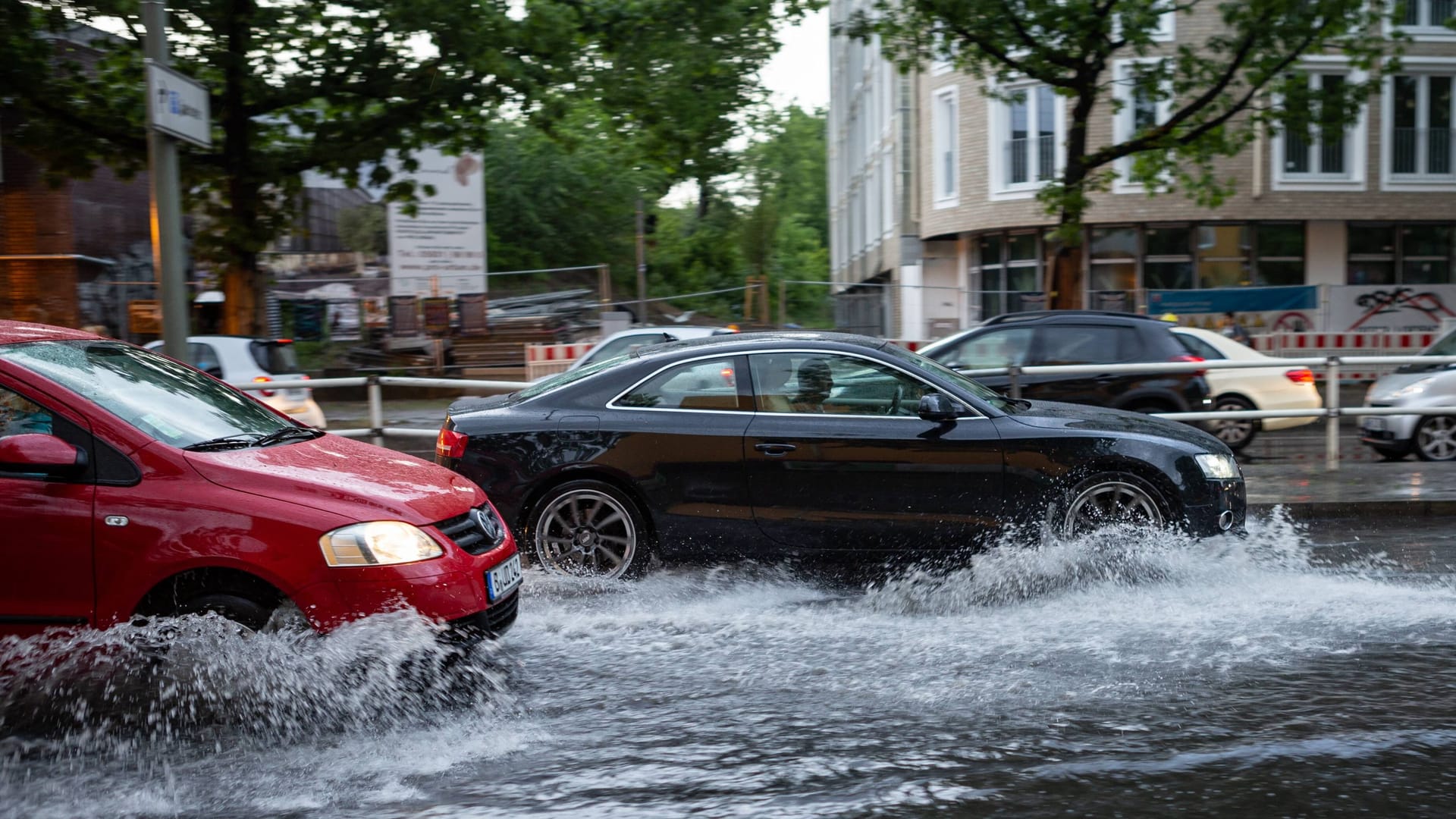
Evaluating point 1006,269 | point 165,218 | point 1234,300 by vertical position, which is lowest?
point 1234,300

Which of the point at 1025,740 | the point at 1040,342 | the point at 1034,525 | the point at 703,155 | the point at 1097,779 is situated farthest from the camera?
the point at 703,155

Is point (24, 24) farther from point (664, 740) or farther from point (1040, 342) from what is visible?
point (664, 740)

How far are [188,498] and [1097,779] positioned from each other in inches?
132

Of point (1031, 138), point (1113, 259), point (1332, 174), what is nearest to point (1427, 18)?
point (1332, 174)

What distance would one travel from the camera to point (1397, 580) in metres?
7.39

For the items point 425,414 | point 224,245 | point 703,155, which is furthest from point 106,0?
point 425,414

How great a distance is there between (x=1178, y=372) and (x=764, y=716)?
28.7ft

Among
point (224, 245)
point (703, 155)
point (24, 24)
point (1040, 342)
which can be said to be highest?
point (24, 24)

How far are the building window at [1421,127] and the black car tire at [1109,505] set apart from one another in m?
28.5

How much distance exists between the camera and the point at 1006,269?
3291 centimetres

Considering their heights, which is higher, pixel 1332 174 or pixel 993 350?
pixel 1332 174

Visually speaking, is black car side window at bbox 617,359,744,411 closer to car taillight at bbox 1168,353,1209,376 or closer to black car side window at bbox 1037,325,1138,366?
black car side window at bbox 1037,325,1138,366

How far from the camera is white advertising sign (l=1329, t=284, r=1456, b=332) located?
2794cm

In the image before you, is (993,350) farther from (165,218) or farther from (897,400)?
(165,218)
